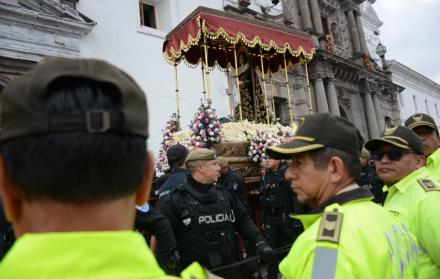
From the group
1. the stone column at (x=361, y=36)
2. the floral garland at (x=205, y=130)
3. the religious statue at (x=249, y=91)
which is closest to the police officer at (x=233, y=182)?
the floral garland at (x=205, y=130)

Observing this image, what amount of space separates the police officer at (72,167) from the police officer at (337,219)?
0.80 m

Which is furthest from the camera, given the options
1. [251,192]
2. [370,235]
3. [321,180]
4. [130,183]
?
[251,192]

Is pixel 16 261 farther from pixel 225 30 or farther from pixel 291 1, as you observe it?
pixel 291 1

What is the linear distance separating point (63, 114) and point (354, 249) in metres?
1.11

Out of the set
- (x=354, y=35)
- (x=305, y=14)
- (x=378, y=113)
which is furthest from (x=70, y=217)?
(x=354, y=35)

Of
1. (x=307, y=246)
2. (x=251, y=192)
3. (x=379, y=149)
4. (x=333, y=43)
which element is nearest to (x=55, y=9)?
(x=251, y=192)

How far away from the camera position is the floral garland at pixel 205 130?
747 cm

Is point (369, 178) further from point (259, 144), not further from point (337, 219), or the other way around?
point (337, 219)

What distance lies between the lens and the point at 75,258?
77 cm

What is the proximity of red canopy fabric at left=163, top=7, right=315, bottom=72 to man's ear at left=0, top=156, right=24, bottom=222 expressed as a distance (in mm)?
8010

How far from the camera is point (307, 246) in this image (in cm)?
151

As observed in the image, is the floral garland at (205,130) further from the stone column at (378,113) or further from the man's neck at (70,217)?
the stone column at (378,113)

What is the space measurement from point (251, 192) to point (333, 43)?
15.9m

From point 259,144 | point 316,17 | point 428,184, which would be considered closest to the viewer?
point 428,184
